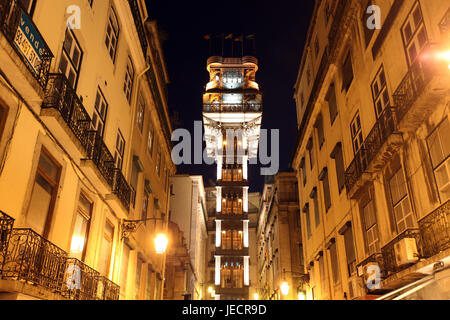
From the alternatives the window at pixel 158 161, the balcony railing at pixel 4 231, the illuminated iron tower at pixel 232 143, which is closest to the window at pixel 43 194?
the balcony railing at pixel 4 231

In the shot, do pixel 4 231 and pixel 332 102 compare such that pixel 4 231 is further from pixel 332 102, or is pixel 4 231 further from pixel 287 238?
pixel 287 238

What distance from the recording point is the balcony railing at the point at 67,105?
31.2ft

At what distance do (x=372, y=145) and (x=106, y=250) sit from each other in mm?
10563

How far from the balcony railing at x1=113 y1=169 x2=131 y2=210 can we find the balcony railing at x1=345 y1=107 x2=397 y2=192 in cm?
904

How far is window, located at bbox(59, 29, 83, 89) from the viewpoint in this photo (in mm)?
11180

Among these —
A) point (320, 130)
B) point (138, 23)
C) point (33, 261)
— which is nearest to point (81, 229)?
point (33, 261)

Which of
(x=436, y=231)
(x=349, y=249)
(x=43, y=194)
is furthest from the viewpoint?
(x=349, y=249)

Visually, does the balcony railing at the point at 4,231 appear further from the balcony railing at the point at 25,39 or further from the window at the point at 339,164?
the window at the point at 339,164

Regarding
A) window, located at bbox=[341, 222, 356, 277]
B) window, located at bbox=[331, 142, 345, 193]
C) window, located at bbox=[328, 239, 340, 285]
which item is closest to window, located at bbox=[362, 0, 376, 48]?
window, located at bbox=[331, 142, 345, 193]

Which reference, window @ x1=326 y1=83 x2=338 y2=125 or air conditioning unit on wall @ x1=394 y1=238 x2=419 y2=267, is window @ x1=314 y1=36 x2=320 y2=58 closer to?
window @ x1=326 y1=83 x2=338 y2=125

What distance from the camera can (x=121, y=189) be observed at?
1517cm

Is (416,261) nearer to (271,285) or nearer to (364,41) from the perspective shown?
(364,41)

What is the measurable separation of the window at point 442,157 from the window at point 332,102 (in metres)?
9.72
